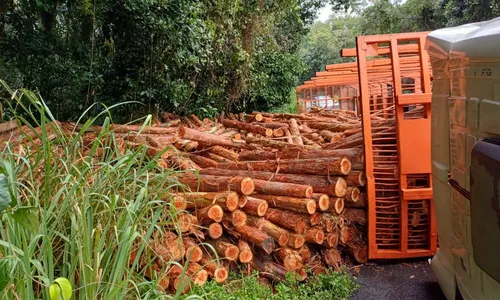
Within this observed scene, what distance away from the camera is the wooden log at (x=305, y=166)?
4.21 m

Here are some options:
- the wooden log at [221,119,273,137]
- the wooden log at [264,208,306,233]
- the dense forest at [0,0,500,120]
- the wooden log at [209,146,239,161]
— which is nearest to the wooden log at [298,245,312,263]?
the wooden log at [264,208,306,233]

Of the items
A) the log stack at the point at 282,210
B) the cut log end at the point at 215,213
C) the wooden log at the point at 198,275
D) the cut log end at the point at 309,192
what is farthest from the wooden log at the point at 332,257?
the wooden log at the point at 198,275

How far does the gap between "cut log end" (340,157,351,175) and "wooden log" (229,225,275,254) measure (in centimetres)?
110

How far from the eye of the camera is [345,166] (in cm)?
421

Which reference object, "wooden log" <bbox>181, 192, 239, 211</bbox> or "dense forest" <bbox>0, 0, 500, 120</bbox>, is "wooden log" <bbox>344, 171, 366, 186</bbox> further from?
"dense forest" <bbox>0, 0, 500, 120</bbox>

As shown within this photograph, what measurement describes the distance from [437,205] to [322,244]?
144cm

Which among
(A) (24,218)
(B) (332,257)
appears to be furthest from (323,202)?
(A) (24,218)

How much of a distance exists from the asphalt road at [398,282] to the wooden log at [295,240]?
700 mm

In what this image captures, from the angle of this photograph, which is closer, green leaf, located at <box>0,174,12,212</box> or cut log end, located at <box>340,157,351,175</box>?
green leaf, located at <box>0,174,12,212</box>

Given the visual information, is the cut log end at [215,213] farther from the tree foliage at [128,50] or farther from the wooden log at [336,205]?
the tree foliage at [128,50]

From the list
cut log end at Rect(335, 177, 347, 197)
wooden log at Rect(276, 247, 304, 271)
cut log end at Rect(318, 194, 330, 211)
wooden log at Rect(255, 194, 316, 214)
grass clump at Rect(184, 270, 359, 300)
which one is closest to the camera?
grass clump at Rect(184, 270, 359, 300)

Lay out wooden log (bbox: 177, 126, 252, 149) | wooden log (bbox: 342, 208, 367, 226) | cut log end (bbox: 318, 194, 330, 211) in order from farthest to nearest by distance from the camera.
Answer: wooden log (bbox: 177, 126, 252, 149), wooden log (bbox: 342, 208, 367, 226), cut log end (bbox: 318, 194, 330, 211)

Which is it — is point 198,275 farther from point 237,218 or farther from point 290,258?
point 290,258

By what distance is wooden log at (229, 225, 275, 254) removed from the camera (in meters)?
3.71
